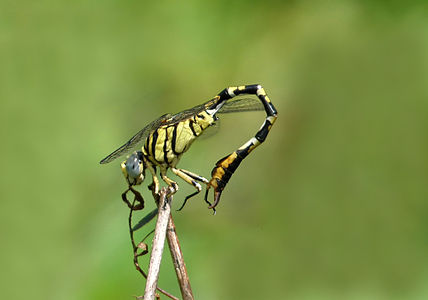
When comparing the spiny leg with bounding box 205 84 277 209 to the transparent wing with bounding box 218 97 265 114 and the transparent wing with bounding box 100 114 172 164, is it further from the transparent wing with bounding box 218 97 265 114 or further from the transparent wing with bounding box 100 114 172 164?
the transparent wing with bounding box 100 114 172 164

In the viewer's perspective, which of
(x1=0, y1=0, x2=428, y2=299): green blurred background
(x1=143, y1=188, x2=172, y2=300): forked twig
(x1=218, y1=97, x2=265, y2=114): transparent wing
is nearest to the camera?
(x1=143, y1=188, x2=172, y2=300): forked twig

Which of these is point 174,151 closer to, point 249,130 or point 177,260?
point 177,260

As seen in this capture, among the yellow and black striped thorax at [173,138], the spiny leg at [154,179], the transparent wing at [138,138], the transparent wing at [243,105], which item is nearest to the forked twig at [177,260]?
the spiny leg at [154,179]

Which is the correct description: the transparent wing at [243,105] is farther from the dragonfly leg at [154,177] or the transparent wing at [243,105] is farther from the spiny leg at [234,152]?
the dragonfly leg at [154,177]

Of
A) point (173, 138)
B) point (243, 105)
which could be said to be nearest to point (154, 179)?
point (173, 138)

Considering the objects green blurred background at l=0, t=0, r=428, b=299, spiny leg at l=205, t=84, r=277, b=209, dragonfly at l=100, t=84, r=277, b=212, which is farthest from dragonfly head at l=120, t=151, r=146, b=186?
Result: green blurred background at l=0, t=0, r=428, b=299

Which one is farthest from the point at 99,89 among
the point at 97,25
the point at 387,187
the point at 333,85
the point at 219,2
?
the point at 387,187
